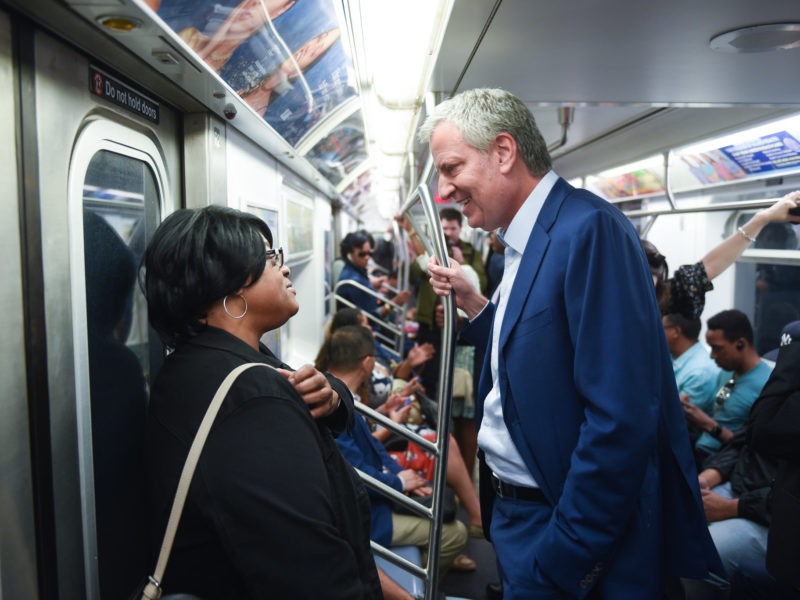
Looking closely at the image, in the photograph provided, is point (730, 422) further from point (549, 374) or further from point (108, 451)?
point (108, 451)

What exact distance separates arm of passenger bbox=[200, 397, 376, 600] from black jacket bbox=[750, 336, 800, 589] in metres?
1.65

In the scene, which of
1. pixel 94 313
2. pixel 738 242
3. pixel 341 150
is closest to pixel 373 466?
pixel 94 313

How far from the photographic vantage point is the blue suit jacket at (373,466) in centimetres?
242

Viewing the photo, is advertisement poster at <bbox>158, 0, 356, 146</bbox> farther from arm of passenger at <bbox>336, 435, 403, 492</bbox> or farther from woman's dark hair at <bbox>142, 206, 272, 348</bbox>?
arm of passenger at <bbox>336, 435, 403, 492</bbox>

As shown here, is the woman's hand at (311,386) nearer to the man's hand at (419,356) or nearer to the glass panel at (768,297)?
the man's hand at (419,356)

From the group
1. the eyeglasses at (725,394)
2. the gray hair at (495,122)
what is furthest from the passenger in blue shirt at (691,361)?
the gray hair at (495,122)

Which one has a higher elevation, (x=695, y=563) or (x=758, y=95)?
(x=758, y=95)

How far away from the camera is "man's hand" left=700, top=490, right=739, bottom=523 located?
261 cm

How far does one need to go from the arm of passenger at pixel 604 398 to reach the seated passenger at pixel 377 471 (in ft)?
4.30

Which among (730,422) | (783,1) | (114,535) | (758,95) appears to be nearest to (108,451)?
(114,535)

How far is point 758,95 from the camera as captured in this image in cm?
223

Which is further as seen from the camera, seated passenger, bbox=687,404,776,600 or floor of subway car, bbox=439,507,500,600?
floor of subway car, bbox=439,507,500,600

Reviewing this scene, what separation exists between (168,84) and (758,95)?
2.31 m

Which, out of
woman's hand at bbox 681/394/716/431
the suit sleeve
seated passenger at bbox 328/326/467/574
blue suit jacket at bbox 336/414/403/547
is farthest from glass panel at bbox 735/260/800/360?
blue suit jacket at bbox 336/414/403/547
